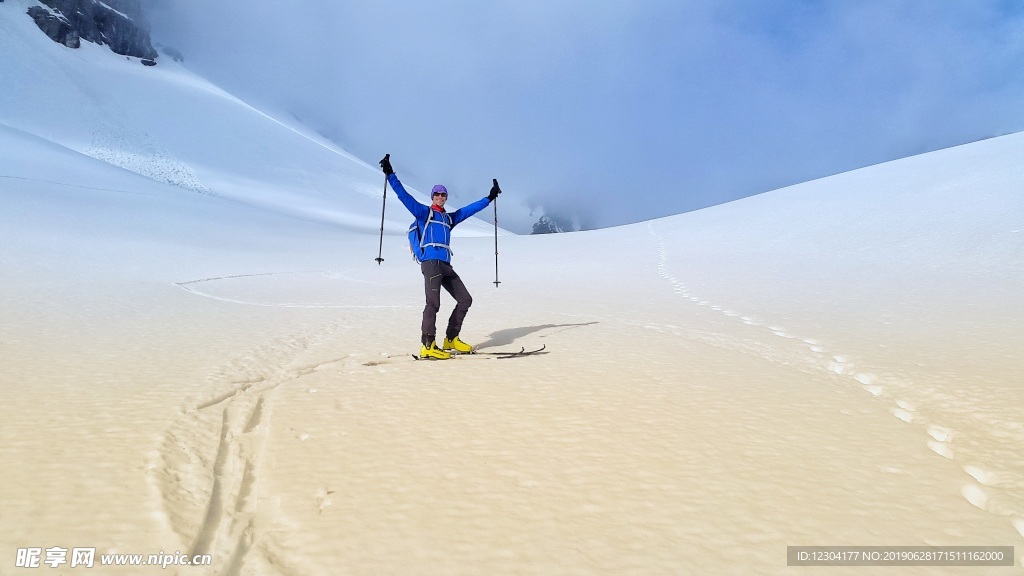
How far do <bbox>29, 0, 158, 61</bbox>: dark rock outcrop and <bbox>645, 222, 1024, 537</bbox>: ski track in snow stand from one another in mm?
109973

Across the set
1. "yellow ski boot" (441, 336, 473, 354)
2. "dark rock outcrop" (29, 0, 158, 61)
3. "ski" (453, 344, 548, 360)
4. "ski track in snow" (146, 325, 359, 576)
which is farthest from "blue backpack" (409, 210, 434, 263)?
"dark rock outcrop" (29, 0, 158, 61)

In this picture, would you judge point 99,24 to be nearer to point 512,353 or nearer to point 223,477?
point 512,353

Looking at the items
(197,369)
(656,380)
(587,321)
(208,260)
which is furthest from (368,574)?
(208,260)

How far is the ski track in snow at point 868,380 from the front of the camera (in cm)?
259

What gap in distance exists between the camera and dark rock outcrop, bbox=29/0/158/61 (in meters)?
78.6

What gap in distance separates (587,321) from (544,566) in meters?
6.55

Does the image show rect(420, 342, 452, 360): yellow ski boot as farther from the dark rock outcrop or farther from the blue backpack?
the dark rock outcrop

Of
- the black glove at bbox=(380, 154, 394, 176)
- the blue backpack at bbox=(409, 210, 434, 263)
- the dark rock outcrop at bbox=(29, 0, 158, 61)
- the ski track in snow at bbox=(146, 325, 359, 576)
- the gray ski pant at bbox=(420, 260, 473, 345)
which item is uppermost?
the dark rock outcrop at bbox=(29, 0, 158, 61)

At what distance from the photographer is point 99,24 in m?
91.6

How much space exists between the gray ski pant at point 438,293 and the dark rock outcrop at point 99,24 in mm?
107329

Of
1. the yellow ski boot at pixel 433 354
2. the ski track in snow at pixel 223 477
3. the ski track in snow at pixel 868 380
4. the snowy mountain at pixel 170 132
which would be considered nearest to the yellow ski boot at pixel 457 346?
the yellow ski boot at pixel 433 354

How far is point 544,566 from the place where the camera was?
6.74 ft

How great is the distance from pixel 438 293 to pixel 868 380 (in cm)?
468

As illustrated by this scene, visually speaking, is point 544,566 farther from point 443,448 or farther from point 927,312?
point 927,312
